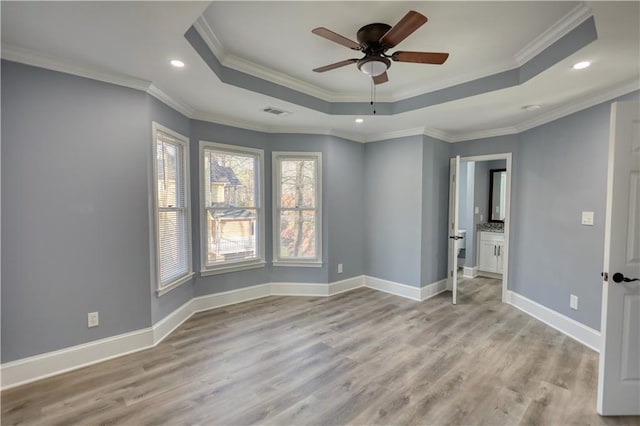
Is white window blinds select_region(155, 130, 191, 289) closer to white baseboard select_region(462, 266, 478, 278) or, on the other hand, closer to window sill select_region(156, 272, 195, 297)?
window sill select_region(156, 272, 195, 297)

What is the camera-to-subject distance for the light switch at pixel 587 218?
3078mm

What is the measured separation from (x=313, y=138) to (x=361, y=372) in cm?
316

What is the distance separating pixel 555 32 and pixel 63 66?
3.81 m

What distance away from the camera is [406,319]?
372 centimetres

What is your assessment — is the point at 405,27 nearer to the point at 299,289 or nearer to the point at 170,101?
the point at 170,101

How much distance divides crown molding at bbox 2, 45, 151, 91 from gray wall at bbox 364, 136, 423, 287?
10.9ft

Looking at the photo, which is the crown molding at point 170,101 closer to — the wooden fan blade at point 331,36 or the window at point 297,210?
the window at point 297,210

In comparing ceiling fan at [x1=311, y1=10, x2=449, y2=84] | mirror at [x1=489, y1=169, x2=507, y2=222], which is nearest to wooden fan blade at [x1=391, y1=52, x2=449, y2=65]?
ceiling fan at [x1=311, y1=10, x2=449, y2=84]

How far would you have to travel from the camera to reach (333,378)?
2.46 metres

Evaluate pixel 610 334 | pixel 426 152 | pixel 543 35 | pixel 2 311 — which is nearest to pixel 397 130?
pixel 426 152

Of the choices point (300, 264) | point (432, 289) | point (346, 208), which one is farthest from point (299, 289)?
point (432, 289)

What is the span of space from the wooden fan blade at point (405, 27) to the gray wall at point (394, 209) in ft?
8.14

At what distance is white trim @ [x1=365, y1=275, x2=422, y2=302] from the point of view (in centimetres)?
447

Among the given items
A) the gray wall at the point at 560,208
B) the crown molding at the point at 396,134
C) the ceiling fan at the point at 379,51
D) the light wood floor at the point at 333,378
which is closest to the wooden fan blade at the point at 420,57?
the ceiling fan at the point at 379,51
